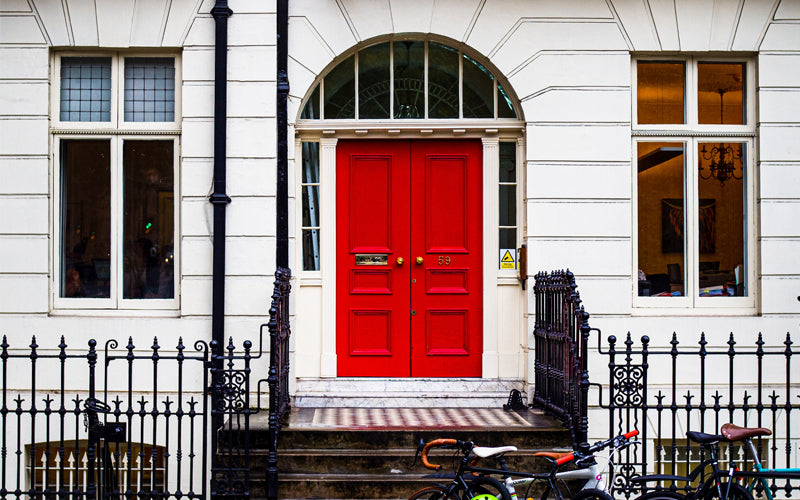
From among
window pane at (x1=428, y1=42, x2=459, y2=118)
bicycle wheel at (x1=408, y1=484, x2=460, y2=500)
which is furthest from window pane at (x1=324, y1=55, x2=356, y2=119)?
bicycle wheel at (x1=408, y1=484, x2=460, y2=500)

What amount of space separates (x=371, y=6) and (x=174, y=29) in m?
2.00

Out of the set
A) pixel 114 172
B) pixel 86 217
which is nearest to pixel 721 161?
pixel 114 172

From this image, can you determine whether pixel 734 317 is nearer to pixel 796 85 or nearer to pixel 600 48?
pixel 796 85

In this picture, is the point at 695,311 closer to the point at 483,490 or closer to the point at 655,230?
the point at 655,230

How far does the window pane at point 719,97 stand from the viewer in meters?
9.48

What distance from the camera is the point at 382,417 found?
8.46 meters

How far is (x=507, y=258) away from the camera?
9547 mm

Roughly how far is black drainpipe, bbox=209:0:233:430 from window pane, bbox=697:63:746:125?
4876 millimetres

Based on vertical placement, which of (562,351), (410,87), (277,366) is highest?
(410,87)

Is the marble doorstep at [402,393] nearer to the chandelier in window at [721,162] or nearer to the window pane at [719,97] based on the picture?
the chandelier in window at [721,162]

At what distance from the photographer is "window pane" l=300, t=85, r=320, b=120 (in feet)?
31.2

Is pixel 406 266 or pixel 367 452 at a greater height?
pixel 406 266

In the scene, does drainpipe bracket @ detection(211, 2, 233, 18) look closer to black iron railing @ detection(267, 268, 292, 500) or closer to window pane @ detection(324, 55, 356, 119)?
window pane @ detection(324, 55, 356, 119)

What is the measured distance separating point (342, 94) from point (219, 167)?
151cm
